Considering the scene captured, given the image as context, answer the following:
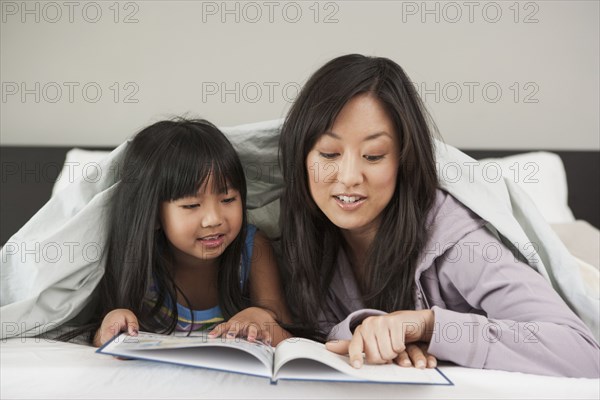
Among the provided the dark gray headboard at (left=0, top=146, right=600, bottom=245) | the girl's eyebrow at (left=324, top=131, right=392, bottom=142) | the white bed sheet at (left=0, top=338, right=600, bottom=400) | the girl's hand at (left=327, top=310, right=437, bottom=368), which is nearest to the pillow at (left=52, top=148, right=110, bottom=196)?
the dark gray headboard at (left=0, top=146, right=600, bottom=245)

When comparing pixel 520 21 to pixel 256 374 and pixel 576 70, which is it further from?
Answer: pixel 256 374

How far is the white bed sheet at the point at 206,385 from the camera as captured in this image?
2.63 feet

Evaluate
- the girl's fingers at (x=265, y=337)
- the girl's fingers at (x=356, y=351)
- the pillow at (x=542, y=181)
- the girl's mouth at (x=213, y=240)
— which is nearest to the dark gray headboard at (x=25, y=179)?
the pillow at (x=542, y=181)

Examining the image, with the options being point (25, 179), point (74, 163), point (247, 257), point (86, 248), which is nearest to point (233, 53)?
point (74, 163)

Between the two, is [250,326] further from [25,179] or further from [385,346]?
[25,179]

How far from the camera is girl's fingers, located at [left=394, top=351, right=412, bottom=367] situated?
0.87m

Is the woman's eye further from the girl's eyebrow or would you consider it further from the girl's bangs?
the girl's bangs

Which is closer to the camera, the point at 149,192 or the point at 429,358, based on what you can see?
the point at 429,358

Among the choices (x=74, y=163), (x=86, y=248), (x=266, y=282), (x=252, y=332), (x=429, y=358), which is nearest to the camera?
(x=429, y=358)

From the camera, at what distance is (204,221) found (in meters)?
1.24

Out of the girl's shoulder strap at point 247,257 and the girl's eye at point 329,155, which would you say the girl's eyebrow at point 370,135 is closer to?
the girl's eye at point 329,155

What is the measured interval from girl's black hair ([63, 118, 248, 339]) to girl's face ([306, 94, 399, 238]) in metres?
0.23

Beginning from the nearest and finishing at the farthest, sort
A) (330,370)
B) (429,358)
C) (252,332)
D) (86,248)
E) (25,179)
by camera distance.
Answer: (330,370) → (429,358) → (252,332) → (86,248) → (25,179)

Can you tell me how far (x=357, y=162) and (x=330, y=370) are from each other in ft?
1.33
